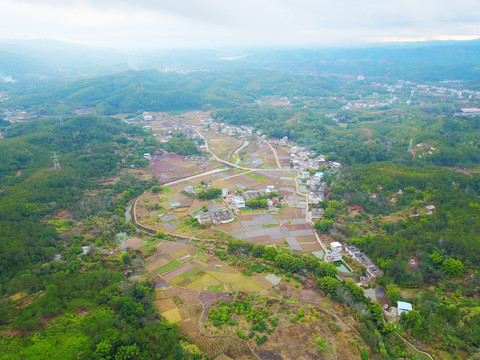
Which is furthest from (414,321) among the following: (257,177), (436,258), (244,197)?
(257,177)

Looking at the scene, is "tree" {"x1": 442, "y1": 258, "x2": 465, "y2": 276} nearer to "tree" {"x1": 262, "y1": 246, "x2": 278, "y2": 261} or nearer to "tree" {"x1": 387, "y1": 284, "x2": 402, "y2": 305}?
"tree" {"x1": 387, "y1": 284, "x2": 402, "y2": 305}

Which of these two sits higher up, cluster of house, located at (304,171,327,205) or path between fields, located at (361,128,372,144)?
path between fields, located at (361,128,372,144)

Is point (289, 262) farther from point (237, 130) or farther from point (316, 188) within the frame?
point (237, 130)

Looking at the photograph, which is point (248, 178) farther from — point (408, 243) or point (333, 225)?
point (408, 243)

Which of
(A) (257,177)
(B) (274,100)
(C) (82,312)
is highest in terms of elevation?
(C) (82,312)

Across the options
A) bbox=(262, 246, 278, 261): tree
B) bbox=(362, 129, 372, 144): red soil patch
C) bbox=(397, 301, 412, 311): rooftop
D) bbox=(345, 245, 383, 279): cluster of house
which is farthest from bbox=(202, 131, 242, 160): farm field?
bbox=(397, 301, 412, 311): rooftop

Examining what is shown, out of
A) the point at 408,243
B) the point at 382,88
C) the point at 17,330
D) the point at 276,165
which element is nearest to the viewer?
A: the point at 17,330

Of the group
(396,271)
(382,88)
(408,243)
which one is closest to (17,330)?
(396,271)
